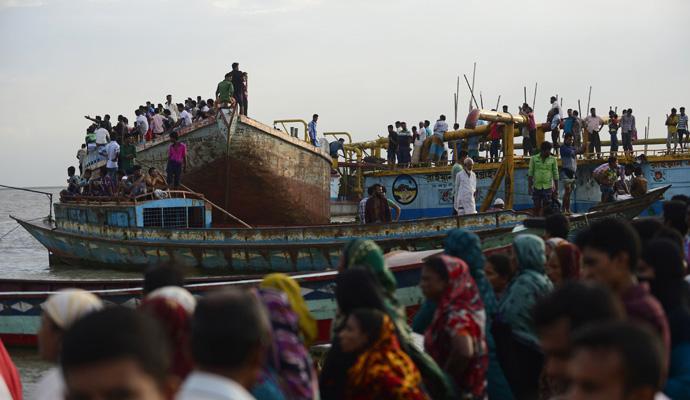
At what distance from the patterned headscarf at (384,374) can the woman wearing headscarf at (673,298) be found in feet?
3.61

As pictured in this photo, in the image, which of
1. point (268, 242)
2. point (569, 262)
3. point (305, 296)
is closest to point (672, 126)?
point (268, 242)

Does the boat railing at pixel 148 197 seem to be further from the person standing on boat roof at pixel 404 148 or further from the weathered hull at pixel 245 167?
the person standing on boat roof at pixel 404 148

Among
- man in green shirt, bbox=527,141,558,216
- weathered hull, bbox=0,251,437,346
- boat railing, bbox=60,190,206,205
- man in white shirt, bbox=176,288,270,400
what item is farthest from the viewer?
boat railing, bbox=60,190,206,205

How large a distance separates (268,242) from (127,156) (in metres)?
4.76

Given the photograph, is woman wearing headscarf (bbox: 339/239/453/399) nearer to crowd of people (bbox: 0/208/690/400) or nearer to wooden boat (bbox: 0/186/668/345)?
crowd of people (bbox: 0/208/690/400)

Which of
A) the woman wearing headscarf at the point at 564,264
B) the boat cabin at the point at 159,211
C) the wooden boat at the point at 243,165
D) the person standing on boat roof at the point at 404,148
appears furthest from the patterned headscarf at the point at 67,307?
the person standing on boat roof at the point at 404,148

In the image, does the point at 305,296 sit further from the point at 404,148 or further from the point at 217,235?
the point at 404,148

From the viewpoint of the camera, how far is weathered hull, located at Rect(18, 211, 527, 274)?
15906 millimetres

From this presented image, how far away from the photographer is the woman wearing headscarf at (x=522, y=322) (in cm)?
506

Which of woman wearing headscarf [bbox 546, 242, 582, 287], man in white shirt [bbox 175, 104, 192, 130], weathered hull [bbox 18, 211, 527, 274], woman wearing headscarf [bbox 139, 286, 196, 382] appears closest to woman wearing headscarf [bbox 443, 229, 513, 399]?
woman wearing headscarf [bbox 546, 242, 582, 287]

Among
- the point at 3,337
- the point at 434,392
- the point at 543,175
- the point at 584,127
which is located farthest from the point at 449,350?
the point at 584,127

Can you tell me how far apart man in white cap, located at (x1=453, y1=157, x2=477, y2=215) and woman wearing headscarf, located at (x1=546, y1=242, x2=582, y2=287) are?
8420 mm

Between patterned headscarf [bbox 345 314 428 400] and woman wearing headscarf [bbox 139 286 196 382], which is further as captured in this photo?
patterned headscarf [bbox 345 314 428 400]

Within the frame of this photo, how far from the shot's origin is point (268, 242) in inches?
674
